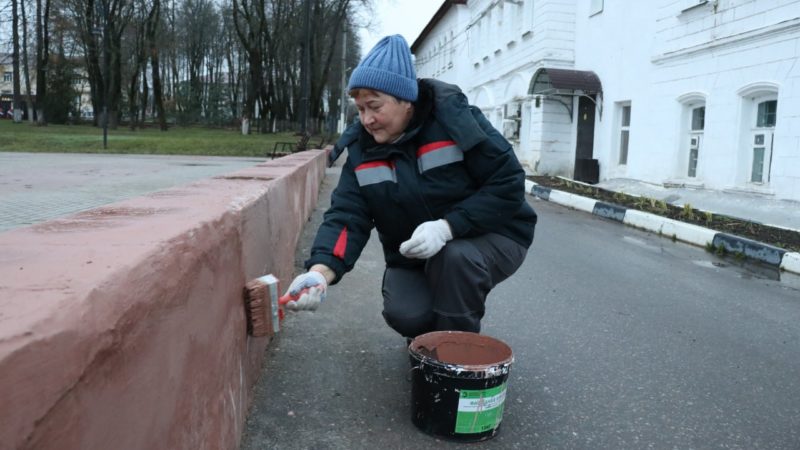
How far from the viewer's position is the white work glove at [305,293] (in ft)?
8.03

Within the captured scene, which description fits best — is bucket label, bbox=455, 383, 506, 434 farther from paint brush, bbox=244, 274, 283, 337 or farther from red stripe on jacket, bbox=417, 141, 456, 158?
red stripe on jacket, bbox=417, 141, 456, 158

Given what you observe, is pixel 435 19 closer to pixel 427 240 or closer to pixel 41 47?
pixel 41 47

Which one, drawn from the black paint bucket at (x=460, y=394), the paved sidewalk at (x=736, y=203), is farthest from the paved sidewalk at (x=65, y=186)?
the paved sidewalk at (x=736, y=203)

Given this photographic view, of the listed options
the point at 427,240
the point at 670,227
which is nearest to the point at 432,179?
the point at 427,240

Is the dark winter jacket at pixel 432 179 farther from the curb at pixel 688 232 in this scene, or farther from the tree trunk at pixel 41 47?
the tree trunk at pixel 41 47

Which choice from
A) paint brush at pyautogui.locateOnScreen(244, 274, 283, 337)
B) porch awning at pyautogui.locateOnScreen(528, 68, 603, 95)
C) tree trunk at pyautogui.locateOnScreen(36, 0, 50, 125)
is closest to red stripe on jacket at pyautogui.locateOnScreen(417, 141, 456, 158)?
paint brush at pyautogui.locateOnScreen(244, 274, 283, 337)

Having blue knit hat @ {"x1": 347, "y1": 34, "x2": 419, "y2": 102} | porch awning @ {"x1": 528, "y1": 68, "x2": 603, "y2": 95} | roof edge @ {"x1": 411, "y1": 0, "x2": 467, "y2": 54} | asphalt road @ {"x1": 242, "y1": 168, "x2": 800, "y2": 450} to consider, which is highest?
roof edge @ {"x1": 411, "y1": 0, "x2": 467, "y2": 54}

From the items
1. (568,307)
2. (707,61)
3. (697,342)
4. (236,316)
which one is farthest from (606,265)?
(707,61)

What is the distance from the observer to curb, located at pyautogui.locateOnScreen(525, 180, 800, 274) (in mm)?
6754

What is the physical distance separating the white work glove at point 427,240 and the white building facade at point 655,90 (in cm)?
853

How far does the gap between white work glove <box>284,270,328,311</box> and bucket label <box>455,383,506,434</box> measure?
631mm

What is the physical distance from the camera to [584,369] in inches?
134

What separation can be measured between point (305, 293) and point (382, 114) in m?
0.83

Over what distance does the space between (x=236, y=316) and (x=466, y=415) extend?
908 millimetres
